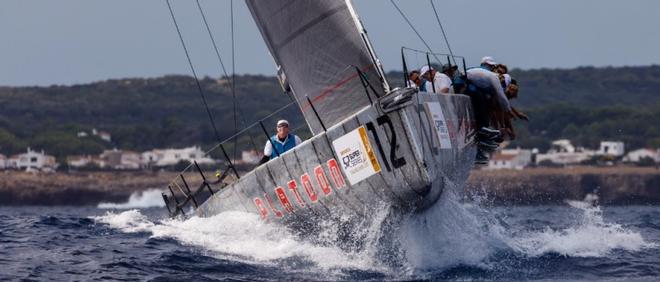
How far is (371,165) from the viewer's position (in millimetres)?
12078

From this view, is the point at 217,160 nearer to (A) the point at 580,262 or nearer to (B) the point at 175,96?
(B) the point at 175,96

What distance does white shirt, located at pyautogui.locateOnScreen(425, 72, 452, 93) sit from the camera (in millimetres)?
13742

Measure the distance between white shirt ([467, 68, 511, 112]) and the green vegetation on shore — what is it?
6871 cm

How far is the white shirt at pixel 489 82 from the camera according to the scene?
1392 cm

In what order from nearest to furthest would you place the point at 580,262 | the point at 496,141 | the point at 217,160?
the point at 580,262, the point at 496,141, the point at 217,160

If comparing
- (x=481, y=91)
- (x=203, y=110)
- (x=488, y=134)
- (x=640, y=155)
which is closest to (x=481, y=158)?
(x=488, y=134)

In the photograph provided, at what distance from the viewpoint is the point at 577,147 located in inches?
3403

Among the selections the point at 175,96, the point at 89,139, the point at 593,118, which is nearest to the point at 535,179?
the point at 593,118

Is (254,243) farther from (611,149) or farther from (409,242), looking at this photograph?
(611,149)

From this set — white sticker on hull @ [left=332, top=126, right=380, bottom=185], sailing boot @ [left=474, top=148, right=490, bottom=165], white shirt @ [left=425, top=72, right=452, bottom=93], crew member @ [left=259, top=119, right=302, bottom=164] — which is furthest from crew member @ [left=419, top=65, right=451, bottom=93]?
white sticker on hull @ [left=332, top=126, right=380, bottom=185]

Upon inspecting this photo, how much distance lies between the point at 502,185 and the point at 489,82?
5675 cm

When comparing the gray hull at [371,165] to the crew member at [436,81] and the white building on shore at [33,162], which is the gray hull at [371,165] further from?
the white building on shore at [33,162]

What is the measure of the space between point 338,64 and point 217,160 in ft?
234

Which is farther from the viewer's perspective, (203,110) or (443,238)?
(203,110)
